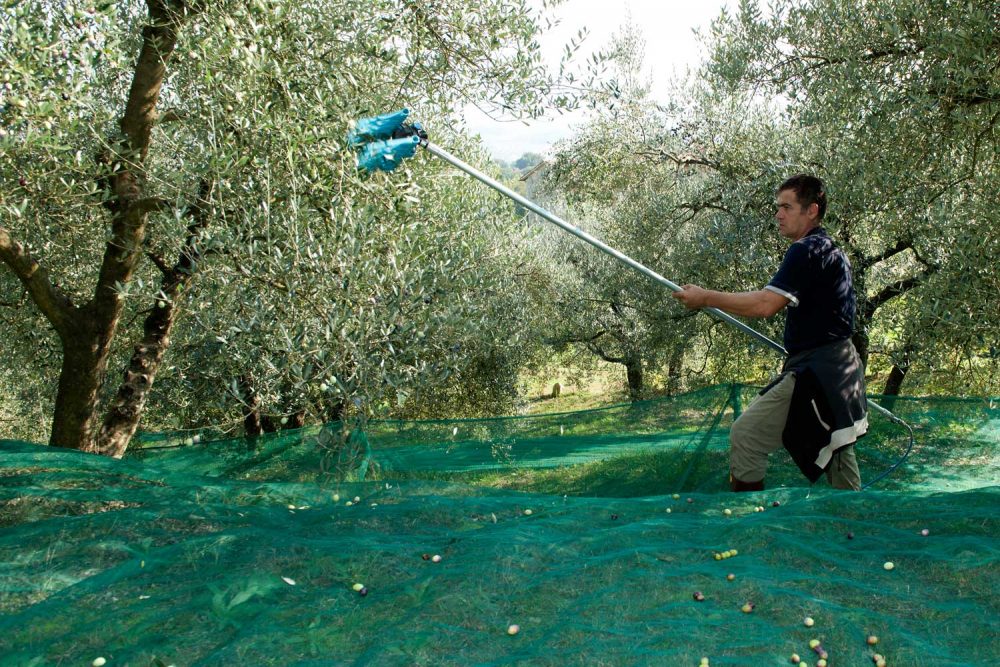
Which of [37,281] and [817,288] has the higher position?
[37,281]

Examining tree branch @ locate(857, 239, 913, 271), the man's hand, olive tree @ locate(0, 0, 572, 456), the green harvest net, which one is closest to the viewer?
the green harvest net

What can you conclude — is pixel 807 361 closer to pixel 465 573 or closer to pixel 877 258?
pixel 465 573

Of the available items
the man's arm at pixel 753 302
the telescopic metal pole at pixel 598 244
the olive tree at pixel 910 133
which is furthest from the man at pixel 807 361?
the olive tree at pixel 910 133

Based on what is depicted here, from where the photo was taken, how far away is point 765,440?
16.0 ft

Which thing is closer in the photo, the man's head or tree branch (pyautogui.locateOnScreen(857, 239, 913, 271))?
the man's head

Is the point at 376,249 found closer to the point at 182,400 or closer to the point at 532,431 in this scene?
the point at 532,431

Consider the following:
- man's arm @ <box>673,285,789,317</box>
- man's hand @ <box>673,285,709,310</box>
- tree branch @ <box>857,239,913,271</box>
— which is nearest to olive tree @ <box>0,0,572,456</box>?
man's hand @ <box>673,285,709,310</box>

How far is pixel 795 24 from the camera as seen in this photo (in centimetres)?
790

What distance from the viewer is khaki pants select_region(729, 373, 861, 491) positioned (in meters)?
4.86

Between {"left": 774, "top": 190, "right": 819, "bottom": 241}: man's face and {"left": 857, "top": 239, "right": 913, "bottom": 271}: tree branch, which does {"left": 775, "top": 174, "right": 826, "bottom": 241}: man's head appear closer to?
{"left": 774, "top": 190, "right": 819, "bottom": 241}: man's face

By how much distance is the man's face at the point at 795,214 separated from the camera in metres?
4.88

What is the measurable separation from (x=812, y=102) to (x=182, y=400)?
6802 millimetres

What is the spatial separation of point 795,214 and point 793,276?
45 cm

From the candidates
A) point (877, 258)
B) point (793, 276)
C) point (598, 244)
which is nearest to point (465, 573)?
point (598, 244)
